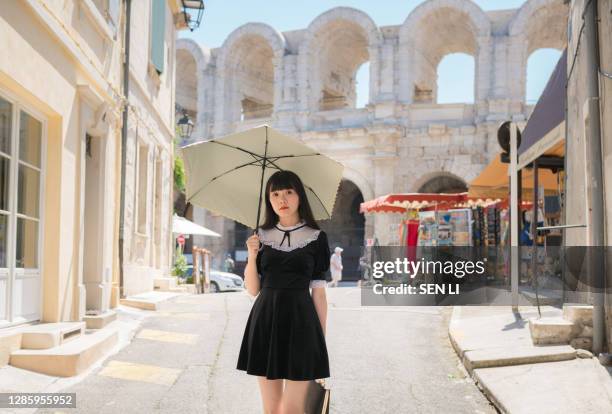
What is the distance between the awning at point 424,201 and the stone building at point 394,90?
7725 millimetres

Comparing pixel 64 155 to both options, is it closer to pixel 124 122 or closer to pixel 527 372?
pixel 124 122

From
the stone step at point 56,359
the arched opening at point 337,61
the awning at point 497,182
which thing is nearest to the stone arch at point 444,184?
the arched opening at point 337,61

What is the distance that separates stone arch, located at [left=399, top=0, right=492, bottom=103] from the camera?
24156 millimetres

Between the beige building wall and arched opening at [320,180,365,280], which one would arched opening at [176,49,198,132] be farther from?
the beige building wall

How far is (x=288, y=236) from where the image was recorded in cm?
384

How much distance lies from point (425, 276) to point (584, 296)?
696cm

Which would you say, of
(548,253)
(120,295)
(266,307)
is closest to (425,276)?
(548,253)

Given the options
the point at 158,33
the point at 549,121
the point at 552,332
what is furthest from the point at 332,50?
the point at 552,332

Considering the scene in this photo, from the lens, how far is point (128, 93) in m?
11.2

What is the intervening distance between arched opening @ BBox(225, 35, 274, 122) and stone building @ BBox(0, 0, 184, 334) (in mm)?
16096

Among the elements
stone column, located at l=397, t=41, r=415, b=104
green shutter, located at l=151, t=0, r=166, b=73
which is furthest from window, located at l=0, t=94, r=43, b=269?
stone column, located at l=397, t=41, r=415, b=104

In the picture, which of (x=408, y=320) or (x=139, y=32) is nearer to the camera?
(x=408, y=320)

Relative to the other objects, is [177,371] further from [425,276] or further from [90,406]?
[425,276]

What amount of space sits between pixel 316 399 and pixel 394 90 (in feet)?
73.1
